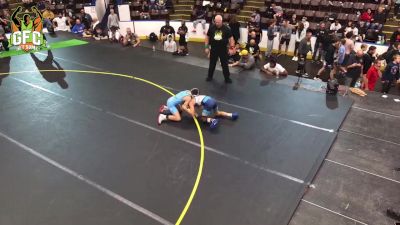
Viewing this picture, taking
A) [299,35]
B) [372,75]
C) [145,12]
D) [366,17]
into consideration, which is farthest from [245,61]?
[145,12]

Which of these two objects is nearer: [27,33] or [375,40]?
[27,33]

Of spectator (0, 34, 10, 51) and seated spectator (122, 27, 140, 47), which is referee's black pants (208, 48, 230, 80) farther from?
spectator (0, 34, 10, 51)

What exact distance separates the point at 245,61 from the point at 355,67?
297 cm

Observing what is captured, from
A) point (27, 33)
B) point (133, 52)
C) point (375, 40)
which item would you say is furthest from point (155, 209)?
point (375, 40)

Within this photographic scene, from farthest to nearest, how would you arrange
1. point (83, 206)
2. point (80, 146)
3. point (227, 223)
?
point (80, 146), point (83, 206), point (227, 223)

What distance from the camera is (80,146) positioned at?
6340mm

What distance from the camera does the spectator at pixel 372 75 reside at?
341 inches

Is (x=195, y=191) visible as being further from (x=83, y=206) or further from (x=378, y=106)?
(x=378, y=106)

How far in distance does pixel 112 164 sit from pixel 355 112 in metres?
5.30

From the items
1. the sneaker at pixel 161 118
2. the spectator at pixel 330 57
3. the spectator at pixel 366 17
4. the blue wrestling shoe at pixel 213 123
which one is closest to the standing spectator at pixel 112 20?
the sneaker at pixel 161 118

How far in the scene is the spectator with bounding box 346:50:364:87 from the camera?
29.7ft

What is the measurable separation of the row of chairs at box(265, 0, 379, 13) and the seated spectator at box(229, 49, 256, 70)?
6.45m

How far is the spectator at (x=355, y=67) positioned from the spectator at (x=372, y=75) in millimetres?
247

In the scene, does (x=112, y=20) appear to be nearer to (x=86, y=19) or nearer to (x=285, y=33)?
Result: (x=86, y=19)
